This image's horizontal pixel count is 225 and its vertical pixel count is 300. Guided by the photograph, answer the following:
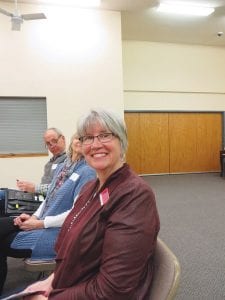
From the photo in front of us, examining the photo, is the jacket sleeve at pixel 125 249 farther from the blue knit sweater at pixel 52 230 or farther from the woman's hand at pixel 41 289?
the blue knit sweater at pixel 52 230

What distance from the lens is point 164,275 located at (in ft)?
3.03

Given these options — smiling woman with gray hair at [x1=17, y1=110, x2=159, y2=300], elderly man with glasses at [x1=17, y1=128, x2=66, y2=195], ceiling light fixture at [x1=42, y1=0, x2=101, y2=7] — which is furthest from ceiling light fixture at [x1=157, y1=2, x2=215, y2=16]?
smiling woman with gray hair at [x1=17, y1=110, x2=159, y2=300]

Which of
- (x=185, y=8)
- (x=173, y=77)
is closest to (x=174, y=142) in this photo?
(x=173, y=77)

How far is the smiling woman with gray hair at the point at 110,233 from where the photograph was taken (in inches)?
33.9

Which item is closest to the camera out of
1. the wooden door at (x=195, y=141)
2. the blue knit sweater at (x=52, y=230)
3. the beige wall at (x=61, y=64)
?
the blue knit sweater at (x=52, y=230)

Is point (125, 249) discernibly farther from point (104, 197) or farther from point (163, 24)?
point (163, 24)

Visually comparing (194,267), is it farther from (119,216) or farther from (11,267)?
(119,216)

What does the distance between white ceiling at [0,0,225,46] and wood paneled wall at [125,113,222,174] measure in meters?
2.02

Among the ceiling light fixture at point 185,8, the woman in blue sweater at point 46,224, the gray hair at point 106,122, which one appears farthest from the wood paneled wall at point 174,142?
the gray hair at point 106,122

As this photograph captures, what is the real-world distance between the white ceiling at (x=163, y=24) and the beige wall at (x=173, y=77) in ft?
0.87

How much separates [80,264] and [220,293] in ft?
5.30

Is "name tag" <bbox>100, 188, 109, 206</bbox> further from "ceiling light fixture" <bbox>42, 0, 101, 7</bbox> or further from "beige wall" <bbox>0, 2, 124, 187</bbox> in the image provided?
"ceiling light fixture" <bbox>42, 0, 101, 7</bbox>

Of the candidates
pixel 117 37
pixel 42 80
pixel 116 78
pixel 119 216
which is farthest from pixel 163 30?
pixel 119 216

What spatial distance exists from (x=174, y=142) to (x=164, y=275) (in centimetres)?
741
